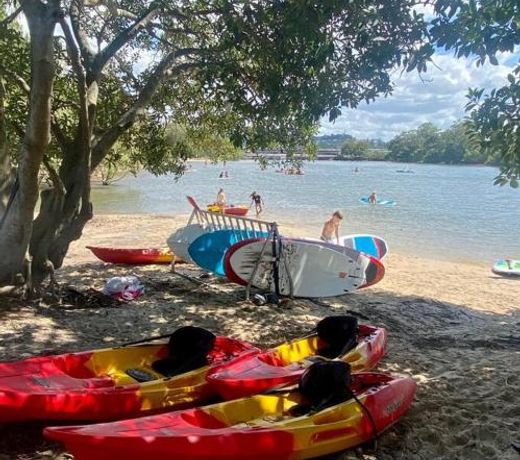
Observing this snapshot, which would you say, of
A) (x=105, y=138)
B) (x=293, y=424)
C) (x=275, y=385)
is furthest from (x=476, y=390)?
(x=105, y=138)

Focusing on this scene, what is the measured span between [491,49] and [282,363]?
3594 mm

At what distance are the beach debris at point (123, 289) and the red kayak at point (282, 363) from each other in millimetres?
3569

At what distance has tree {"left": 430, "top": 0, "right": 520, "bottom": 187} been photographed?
4.17 meters

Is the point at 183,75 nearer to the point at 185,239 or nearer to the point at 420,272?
the point at 185,239

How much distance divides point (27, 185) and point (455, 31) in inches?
191

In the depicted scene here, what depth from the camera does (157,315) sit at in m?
7.82

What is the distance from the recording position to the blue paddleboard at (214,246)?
387 inches

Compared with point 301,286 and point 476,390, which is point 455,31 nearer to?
point 476,390

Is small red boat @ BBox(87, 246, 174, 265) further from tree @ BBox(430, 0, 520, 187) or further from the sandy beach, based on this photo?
tree @ BBox(430, 0, 520, 187)

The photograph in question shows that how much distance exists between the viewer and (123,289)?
862cm

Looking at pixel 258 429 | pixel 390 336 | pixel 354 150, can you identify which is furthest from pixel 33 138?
pixel 354 150

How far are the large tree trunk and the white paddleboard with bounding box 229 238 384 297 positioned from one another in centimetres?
346

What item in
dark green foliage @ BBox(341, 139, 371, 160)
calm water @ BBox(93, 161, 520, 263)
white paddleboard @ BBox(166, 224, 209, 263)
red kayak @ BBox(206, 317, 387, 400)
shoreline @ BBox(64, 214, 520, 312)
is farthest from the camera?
dark green foliage @ BBox(341, 139, 371, 160)

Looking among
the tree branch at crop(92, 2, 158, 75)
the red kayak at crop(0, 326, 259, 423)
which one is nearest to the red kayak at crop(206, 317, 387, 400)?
the red kayak at crop(0, 326, 259, 423)
